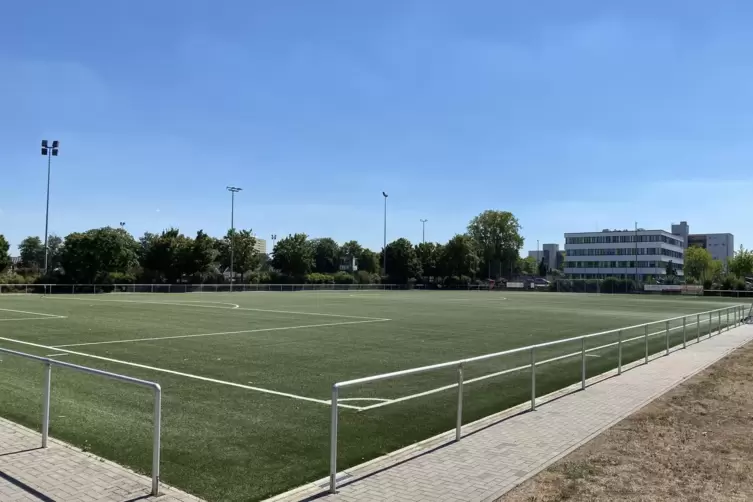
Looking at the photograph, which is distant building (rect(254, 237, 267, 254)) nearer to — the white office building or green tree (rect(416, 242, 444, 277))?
green tree (rect(416, 242, 444, 277))

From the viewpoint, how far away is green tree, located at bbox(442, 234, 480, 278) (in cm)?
11581

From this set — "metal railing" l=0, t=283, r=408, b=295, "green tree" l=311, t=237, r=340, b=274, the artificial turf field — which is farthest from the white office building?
the artificial turf field

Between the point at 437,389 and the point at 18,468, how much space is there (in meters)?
5.98

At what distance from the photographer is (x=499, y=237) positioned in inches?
5837

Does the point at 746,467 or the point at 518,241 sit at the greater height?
the point at 518,241

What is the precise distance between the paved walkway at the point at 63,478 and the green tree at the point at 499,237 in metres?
142

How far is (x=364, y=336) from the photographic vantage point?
21219 mm

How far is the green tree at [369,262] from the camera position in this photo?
417 feet

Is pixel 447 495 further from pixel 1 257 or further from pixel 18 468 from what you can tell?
pixel 1 257

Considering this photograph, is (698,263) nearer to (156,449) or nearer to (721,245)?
(721,245)

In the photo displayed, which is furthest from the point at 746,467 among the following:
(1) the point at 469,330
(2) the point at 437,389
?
(1) the point at 469,330

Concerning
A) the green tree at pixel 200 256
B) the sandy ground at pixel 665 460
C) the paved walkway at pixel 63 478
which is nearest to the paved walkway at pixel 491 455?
the sandy ground at pixel 665 460

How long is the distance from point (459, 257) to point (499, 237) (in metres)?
35.8

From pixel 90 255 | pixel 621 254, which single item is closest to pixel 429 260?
pixel 621 254
